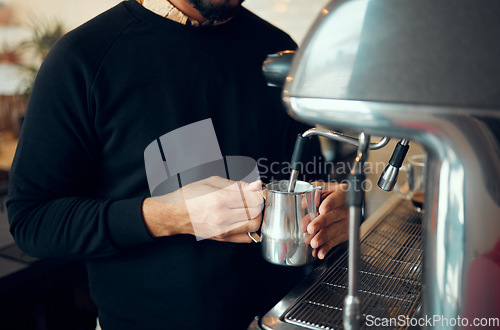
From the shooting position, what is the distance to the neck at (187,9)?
0.96 m

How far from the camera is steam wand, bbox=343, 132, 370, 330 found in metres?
0.44

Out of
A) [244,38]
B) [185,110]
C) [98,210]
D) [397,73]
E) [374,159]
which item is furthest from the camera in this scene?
[374,159]

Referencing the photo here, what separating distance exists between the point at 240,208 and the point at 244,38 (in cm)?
52

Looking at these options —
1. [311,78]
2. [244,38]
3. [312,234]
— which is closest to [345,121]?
[311,78]

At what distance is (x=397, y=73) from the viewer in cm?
39

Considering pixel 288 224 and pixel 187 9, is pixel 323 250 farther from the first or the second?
pixel 187 9

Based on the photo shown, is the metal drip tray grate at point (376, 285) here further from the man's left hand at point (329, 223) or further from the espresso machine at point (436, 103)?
the espresso machine at point (436, 103)

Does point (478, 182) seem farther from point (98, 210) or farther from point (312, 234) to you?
point (98, 210)

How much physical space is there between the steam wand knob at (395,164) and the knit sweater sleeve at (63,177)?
454mm

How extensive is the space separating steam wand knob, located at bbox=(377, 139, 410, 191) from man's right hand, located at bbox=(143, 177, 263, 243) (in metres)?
0.21

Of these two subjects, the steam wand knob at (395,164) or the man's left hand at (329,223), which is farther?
the man's left hand at (329,223)

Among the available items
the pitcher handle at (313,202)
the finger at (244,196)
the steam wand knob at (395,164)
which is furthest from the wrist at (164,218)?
the steam wand knob at (395,164)

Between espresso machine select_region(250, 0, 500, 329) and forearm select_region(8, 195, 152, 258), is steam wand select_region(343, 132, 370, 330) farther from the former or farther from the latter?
forearm select_region(8, 195, 152, 258)

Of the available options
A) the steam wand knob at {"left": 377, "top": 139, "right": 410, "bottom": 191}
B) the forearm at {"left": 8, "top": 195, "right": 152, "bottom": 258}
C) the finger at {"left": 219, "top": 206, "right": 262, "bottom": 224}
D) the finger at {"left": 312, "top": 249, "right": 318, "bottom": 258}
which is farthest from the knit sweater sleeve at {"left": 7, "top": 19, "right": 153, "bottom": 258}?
the steam wand knob at {"left": 377, "top": 139, "right": 410, "bottom": 191}
